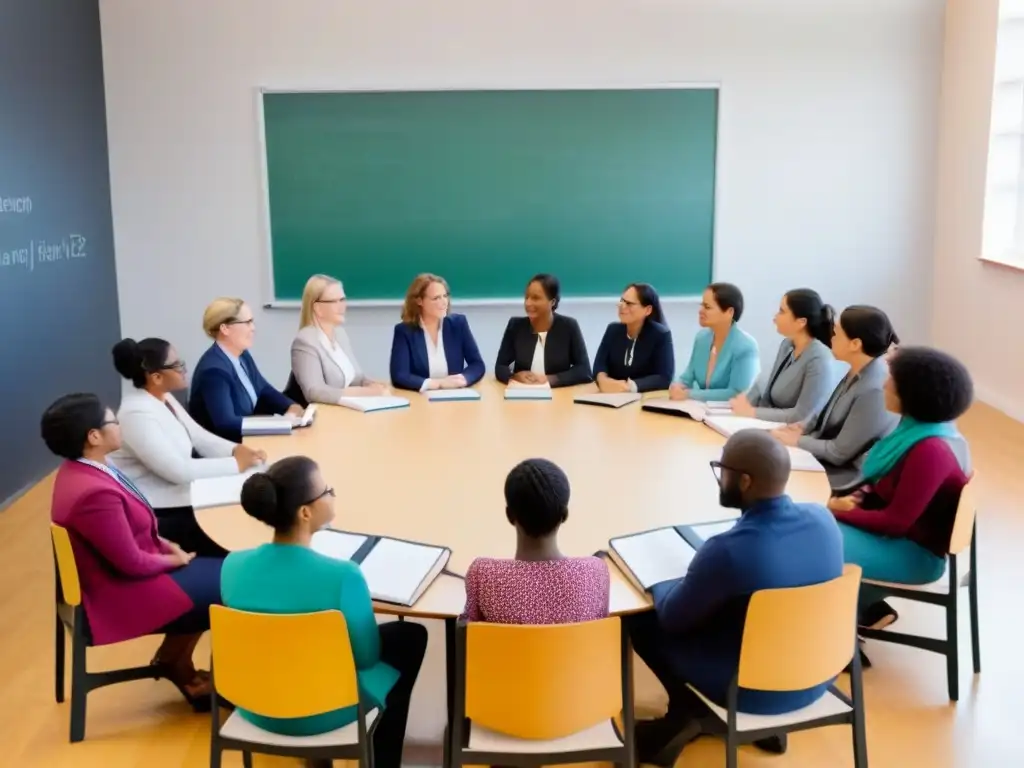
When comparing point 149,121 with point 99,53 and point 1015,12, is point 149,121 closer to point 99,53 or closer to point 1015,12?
point 99,53

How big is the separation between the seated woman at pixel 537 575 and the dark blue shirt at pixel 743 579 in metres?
0.20

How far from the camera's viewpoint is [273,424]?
3.73 m

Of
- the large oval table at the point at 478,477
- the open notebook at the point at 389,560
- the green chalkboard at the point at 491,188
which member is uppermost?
the green chalkboard at the point at 491,188

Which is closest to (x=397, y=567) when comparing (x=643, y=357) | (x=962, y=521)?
(x=962, y=521)

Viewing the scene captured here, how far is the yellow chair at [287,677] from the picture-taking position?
2018 millimetres

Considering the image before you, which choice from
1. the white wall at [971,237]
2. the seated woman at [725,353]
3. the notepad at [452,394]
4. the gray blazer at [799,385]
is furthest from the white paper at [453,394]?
the white wall at [971,237]

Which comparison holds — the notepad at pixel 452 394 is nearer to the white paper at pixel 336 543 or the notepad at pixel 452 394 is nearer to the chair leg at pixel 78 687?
the white paper at pixel 336 543

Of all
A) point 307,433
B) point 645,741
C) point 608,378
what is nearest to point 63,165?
point 307,433

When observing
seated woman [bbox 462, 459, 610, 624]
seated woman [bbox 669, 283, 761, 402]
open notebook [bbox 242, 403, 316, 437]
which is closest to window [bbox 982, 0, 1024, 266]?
seated woman [bbox 669, 283, 761, 402]

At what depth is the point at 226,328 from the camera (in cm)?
391

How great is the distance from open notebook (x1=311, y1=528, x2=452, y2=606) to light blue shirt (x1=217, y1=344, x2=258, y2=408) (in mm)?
1577

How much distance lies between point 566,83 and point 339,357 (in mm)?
3012

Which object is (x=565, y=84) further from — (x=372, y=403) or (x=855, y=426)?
(x=855, y=426)

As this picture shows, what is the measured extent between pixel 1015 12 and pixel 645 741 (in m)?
5.79
